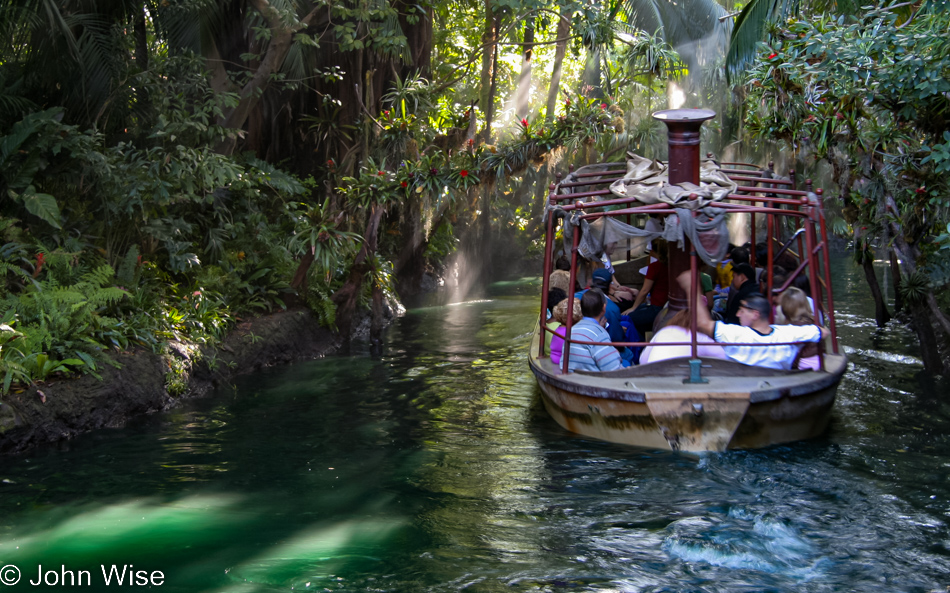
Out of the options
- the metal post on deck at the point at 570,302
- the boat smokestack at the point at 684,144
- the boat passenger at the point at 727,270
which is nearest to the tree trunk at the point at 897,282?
the boat passenger at the point at 727,270

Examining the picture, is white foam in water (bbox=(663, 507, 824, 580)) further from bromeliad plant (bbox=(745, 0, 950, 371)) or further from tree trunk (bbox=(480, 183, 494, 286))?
tree trunk (bbox=(480, 183, 494, 286))

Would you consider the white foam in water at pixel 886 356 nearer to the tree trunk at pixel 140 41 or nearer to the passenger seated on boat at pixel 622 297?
the passenger seated on boat at pixel 622 297

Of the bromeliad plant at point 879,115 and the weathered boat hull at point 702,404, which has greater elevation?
the bromeliad plant at point 879,115

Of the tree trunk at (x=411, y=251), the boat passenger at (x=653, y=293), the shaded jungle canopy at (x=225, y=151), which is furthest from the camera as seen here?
the tree trunk at (x=411, y=251)

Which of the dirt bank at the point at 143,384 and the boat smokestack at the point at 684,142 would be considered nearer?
the boat smokestack at the point at 684,142

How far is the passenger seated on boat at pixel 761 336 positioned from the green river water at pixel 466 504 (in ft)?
2.81

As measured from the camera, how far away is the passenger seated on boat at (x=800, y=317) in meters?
7.51

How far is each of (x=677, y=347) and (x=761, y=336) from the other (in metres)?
0.77

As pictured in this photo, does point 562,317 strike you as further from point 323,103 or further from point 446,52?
point 446,52

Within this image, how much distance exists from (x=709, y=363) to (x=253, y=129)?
9.95 metres

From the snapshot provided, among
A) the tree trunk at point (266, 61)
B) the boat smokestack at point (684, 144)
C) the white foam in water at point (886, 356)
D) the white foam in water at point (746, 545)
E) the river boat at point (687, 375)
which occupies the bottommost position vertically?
the white foam in water at point (746, 545)

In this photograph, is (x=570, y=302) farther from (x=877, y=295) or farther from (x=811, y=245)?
(x=877, y=295)

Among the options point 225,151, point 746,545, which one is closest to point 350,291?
point 225,151

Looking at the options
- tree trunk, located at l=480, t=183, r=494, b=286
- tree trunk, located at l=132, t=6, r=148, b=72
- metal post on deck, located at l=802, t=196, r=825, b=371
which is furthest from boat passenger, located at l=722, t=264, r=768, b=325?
tree trunk, located at l=480, t=183, r=494, b=286
